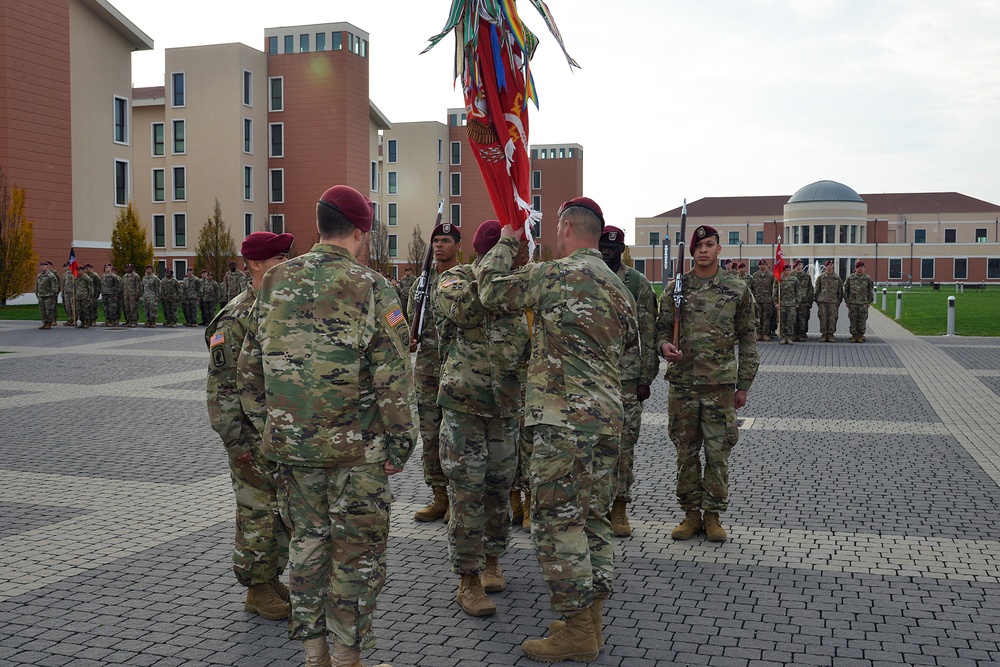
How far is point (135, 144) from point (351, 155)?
1395cm

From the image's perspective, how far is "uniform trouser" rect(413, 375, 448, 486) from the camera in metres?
6.70

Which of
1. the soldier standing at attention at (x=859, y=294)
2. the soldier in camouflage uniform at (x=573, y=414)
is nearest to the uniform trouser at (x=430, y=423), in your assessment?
the soldier in camouflage uniform at (x=573, y=414)

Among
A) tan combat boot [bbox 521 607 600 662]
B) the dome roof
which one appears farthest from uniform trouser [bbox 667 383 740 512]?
the dome roof

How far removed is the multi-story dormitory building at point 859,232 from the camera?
99.2m

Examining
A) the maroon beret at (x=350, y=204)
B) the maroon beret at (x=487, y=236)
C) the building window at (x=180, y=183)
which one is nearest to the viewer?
the maroon beret at (x=350, y=204)

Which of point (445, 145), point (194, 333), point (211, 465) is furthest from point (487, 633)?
point (445, 145)

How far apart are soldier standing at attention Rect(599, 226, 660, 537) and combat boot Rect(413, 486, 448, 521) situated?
4.37 feet

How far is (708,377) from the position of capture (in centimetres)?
643

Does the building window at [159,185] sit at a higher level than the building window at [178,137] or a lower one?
lower

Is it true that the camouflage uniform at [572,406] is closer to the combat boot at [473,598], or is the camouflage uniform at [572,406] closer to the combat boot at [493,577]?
the combat boot at [473,598]

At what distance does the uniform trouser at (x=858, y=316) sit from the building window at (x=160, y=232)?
46.2 meters

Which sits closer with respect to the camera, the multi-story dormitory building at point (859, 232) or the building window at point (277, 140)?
the building window at point (277, 140)

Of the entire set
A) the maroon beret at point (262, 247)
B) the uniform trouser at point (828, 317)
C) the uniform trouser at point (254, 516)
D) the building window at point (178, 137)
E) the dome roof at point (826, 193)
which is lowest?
the uniform trouser at point (254, 516)

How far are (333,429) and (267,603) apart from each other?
1.58 m
